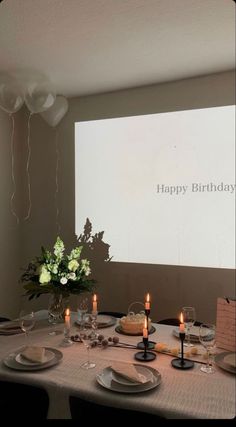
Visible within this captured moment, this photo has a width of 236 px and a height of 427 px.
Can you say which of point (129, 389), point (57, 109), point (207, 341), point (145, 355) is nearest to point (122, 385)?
point (129, 389)

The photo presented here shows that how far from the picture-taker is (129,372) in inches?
43.6

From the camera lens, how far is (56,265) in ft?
5.64

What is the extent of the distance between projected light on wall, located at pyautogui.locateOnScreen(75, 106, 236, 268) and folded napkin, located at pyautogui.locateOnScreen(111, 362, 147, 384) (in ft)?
3.59

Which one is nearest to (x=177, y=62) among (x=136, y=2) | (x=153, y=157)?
(x=136, y=2)

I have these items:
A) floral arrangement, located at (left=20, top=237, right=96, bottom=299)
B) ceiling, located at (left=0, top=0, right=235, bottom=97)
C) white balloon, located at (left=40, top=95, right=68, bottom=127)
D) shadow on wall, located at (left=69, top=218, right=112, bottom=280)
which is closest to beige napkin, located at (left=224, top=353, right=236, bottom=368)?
floral arrangement, located at (left=20, top=237, right=96, bottom=299)

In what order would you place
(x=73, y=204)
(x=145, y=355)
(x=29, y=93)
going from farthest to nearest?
1. (x=73, y=204)
2. (x=29, y=93)
3. (x=145, y=355)

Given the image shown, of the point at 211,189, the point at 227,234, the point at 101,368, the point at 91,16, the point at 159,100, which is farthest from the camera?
the point at 159,100

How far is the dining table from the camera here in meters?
0.97

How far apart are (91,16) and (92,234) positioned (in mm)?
1648

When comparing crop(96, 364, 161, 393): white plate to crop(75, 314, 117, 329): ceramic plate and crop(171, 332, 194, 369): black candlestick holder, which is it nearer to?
crop(171, 332, 194, 369): black candlestick holder

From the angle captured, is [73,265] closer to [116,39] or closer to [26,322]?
[26,322]

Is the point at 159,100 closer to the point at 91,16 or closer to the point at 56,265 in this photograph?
the point at 91,16

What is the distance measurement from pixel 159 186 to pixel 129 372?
1.65m

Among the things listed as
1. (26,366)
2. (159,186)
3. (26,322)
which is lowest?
(26,366)
